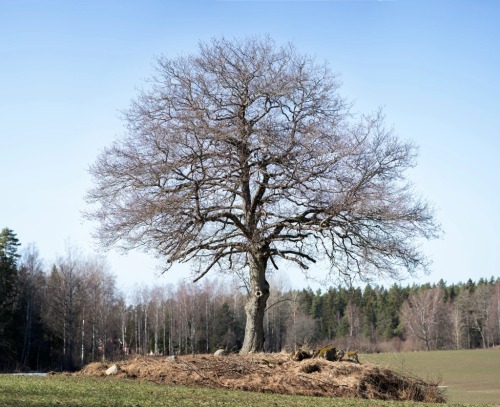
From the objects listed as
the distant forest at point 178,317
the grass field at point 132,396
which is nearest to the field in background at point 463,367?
the distant forest at point 178,317

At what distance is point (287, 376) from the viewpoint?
53.4 ft

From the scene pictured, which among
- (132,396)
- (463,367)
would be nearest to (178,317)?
(463,367)

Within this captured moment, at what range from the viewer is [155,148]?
67.1ft

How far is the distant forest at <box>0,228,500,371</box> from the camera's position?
5506cm

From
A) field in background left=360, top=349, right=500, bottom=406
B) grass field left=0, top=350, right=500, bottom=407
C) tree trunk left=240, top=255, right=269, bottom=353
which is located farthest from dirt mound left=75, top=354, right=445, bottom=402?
field in background left=360, top=349, right=500, bottom=406

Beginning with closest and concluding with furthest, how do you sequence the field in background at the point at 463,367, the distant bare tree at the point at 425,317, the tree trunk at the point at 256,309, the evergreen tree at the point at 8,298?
the tree trunk at the point at 256,309 → the field in background at the point at 463,367 → the evergreen tree at the point at 8,298 → the distant bare tree at the point at 425,317

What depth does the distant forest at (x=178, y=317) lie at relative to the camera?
55062 millimetres

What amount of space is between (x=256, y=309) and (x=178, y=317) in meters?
55.9

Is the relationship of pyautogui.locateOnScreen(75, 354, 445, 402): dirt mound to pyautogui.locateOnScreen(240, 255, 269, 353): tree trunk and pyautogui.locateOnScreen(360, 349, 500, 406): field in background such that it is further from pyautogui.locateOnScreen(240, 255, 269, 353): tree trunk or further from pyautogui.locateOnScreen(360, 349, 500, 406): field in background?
pyautogui.locateOnScreen(360, 349, 500, 406): field in background

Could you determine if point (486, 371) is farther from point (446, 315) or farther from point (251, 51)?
point (446, 315)

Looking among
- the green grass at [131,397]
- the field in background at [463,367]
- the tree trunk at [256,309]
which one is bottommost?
the field in background at [463,367]

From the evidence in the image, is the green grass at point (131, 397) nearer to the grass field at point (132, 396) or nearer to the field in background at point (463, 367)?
the grass field at point (132, 396)

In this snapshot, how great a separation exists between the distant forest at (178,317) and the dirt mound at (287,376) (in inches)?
117

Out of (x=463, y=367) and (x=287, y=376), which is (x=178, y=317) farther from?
(x=287, y=376)
